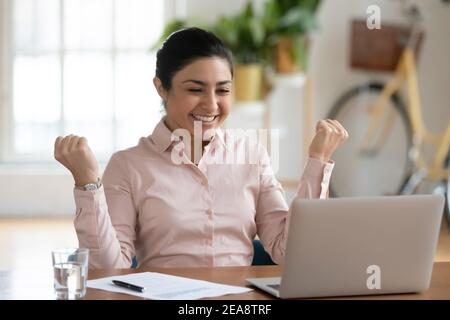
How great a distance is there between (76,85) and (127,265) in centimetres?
440

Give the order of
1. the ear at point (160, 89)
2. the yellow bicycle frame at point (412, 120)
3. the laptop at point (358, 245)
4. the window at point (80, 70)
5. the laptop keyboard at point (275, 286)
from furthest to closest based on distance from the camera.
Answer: the window at point (80, 70) → the yellow bicycle frame at point (412, 120) → the ear at point (160, 89) → the laptop keyboard at point (275, 286) → the laptop at point (358, 245)

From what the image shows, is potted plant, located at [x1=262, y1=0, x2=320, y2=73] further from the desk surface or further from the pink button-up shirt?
the desk surface

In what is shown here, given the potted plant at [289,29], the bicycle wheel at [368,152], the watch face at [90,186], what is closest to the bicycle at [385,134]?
the bicycle wheel at [368,152]

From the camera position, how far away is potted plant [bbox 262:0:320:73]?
19.2 feet

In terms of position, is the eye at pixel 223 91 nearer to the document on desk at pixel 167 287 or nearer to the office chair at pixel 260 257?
the office chair at pixel 260 257

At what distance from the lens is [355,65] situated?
6184mm

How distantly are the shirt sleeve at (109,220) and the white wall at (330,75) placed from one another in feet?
13.5

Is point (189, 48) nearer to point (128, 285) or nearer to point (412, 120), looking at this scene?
point (128, 285)

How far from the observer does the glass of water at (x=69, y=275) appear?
5.41 ft

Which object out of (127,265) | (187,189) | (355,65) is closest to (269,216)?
(187,189)

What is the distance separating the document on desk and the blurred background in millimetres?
4200

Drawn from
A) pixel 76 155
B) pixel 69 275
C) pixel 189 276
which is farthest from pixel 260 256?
pixel 69 275

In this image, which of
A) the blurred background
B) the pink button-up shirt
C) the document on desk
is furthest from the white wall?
the document on desk

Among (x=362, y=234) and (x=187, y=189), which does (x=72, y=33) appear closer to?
(x=187, y=189)
